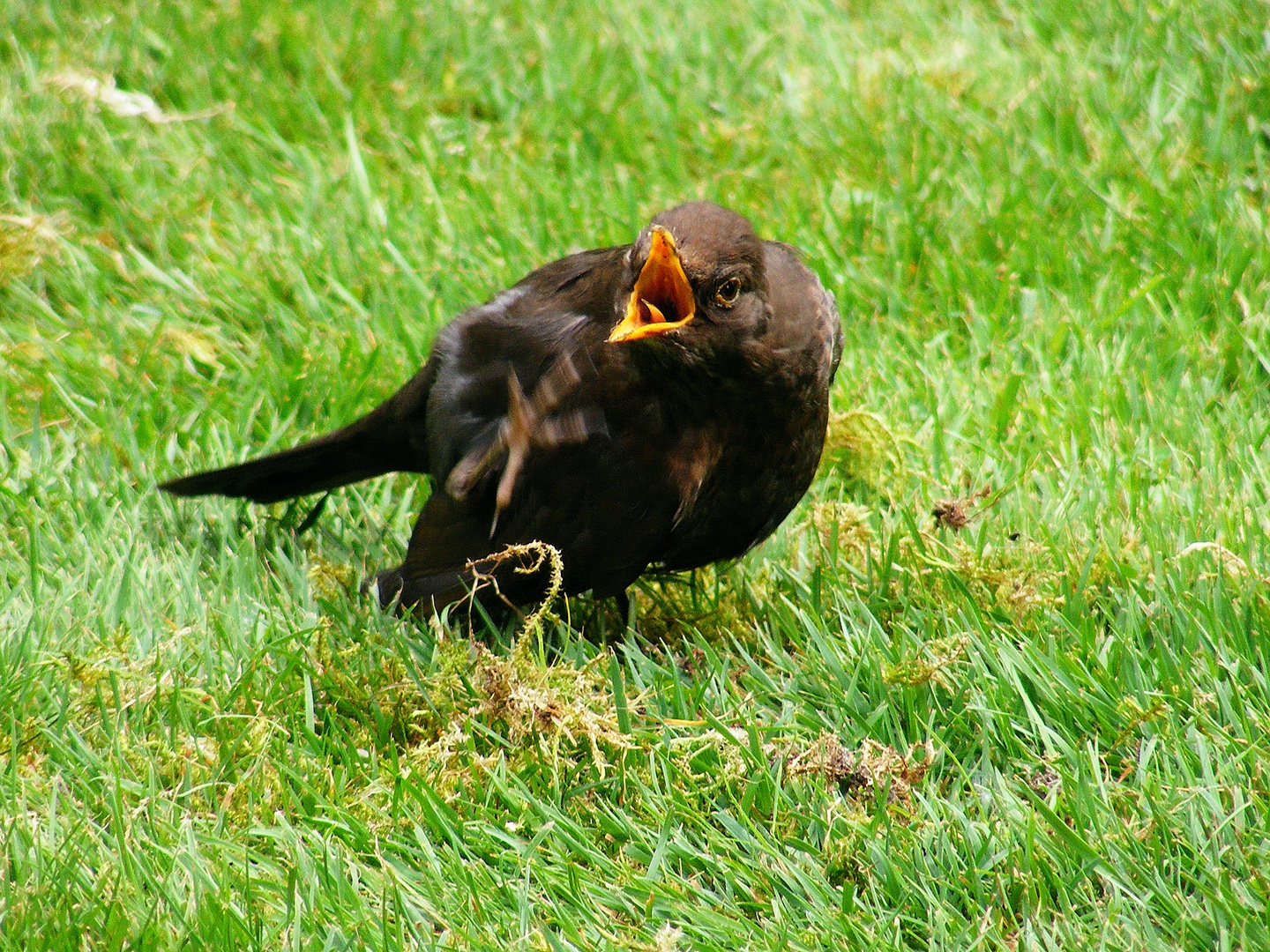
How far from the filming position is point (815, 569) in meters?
3.12

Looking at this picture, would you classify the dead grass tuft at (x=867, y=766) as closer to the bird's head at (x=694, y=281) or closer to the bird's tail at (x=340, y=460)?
the bird's head at (x=694, y=281)

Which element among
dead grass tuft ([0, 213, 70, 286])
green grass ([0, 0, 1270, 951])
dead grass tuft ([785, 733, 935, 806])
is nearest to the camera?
green grass ([0, 0, 1270, 951])

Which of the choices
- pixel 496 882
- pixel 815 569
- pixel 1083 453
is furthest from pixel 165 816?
pixel 1083 453

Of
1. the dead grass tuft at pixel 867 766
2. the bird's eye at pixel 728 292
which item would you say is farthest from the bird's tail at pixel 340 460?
the dead grass tuft at pixel 867 766

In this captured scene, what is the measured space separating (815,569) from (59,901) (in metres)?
1.69

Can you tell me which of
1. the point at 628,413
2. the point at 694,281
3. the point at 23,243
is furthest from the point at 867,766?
the point at 23,243

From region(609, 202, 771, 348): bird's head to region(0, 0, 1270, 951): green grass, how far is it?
691mm

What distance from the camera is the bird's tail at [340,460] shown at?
3.26 meters

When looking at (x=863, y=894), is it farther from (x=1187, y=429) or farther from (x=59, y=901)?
(x=1187, y=429)

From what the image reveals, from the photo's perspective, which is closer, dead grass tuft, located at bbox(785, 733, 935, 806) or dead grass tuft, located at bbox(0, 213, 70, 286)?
dead grass tuft, located at bbox(785, 733, 935, 806)

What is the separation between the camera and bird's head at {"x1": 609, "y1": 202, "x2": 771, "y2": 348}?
2631 mm

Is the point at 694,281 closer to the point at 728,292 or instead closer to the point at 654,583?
the point at 728,292

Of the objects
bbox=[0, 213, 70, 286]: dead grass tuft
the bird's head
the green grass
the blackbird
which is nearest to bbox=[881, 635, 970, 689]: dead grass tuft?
the green grass

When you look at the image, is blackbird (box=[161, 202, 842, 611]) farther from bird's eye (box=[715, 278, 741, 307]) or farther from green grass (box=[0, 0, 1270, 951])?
green grass (box=[0, 0, 1270, 951])
